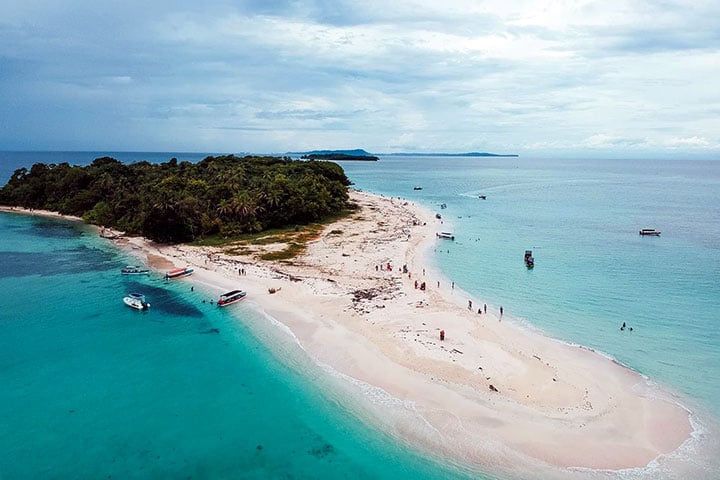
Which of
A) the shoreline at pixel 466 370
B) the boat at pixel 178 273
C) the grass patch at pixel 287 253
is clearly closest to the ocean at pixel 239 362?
the shoreline at pixel 466 370

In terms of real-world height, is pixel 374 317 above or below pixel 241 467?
above

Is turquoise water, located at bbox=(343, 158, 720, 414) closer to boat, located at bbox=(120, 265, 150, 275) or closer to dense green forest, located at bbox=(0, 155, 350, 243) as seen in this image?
dense green forest, located at bbox=(0, 155, 350, 243)

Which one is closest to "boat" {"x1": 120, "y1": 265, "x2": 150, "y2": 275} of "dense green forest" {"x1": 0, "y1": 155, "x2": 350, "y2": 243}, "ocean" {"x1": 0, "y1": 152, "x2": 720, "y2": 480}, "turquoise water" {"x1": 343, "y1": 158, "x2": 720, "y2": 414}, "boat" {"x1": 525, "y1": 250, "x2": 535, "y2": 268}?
"ocean" {"x1": 0, "y1": 152, "x2": 720, "y2": 480}

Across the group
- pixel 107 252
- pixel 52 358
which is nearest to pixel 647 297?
pixel 52 358

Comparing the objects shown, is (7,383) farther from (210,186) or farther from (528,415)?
(210,186)

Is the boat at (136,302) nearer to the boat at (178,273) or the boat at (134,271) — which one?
the boat at (178,273)

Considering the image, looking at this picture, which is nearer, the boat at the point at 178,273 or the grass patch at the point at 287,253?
the boat at the point at 178,273
